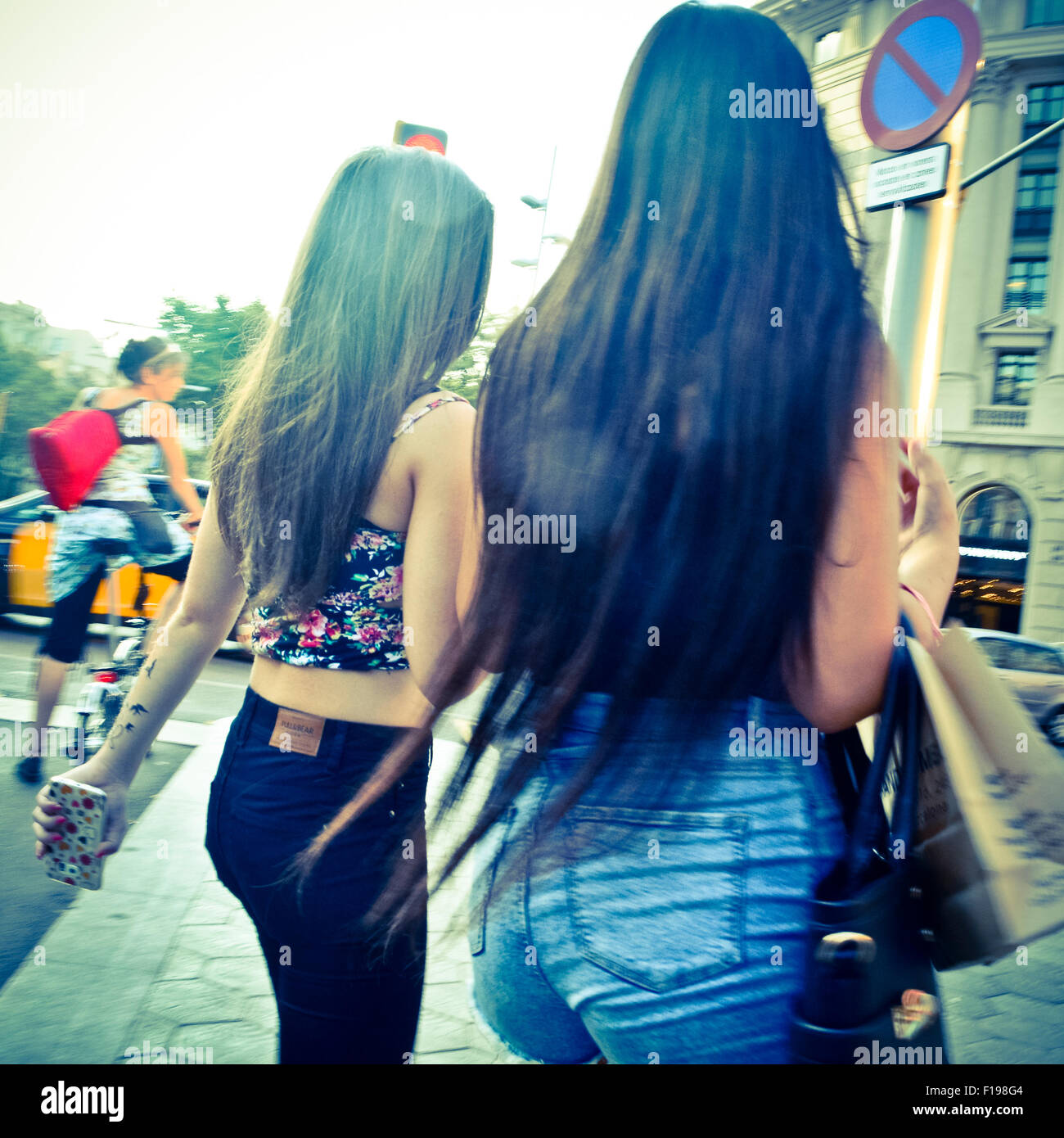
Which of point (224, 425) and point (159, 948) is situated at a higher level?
point (224, 425)

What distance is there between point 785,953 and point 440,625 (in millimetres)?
590

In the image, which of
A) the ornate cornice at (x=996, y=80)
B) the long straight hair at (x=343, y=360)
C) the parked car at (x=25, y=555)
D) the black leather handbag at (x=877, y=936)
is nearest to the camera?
the black leather handbag at (x=877, y=936)

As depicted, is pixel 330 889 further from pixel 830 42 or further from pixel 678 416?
pixel 830 42

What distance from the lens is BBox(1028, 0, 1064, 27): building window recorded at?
20.9 metres

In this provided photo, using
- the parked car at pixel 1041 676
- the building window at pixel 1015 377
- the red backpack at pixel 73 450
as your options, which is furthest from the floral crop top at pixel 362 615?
the building window at pixel 1015 377

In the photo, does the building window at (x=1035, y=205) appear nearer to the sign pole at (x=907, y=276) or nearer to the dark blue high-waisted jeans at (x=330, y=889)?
the sign pole at (x=907, y=276)

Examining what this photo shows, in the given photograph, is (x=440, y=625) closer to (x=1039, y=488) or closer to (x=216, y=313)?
(x=1039, y=488)

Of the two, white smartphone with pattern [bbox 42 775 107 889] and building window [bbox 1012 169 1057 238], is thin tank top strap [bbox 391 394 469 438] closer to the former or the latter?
white smartphone with pattern [bbox 42 775 107 889]

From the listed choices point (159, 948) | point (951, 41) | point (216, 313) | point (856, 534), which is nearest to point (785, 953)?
point (856, 534)

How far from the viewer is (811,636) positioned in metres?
0.98

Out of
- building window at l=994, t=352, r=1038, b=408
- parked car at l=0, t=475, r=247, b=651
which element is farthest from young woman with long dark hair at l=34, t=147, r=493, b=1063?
building window at l=994, t=352, r=1038, b=408

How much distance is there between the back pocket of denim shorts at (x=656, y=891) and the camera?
987 mm

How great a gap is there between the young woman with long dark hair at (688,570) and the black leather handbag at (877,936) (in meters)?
0.02

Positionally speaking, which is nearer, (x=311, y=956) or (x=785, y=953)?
A: (x=785, y=953)
